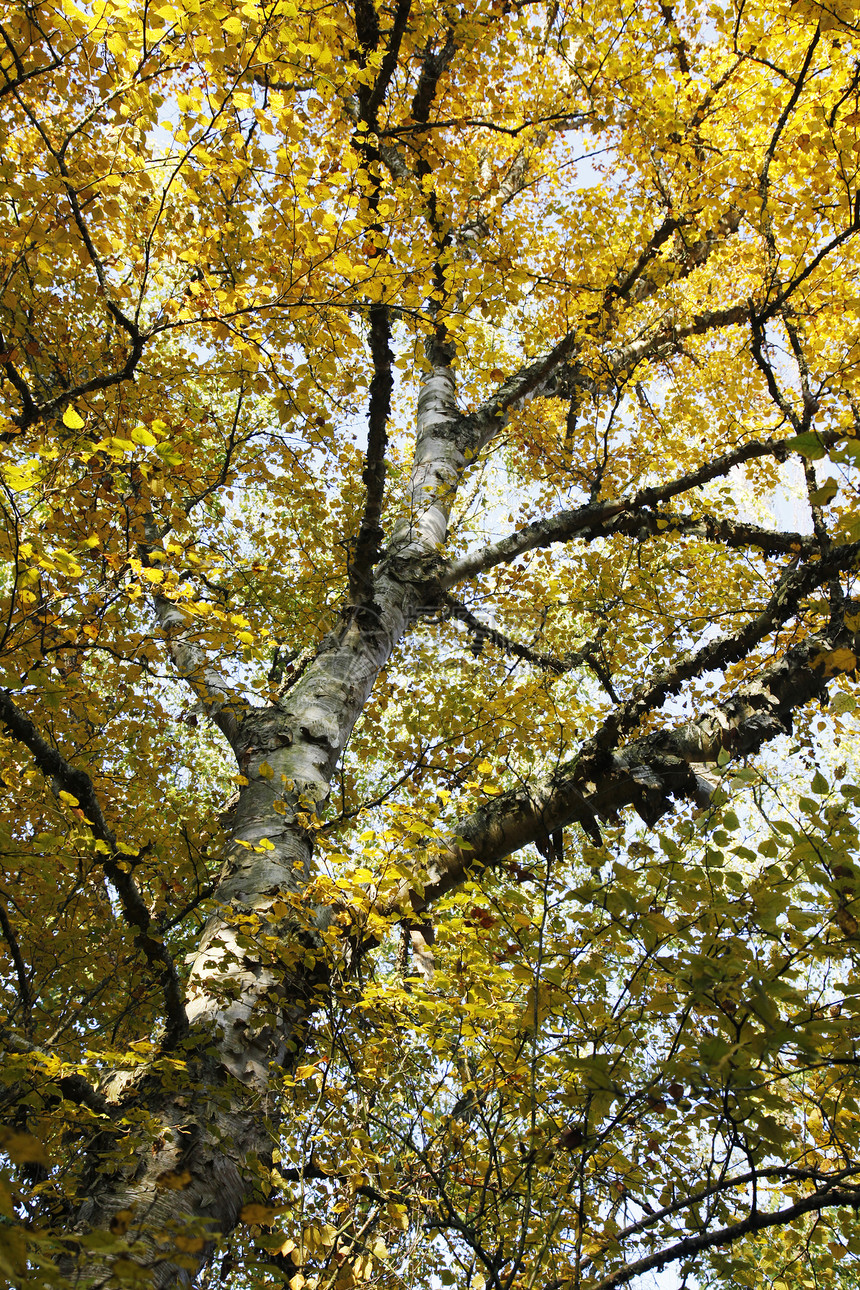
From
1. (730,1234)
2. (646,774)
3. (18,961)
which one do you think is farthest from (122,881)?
(646,774)

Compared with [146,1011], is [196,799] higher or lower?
higher

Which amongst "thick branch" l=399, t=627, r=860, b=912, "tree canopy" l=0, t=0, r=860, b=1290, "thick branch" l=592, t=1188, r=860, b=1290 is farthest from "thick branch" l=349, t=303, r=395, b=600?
"thick branch" l=592, t=1188, r=860, b=1290

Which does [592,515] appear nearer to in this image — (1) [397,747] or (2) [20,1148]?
(1) [397,747]

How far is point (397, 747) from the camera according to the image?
5.93m

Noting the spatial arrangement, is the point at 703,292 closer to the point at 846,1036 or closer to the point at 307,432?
the point at 307,432

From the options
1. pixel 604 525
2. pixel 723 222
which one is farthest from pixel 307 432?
pixel 723 222

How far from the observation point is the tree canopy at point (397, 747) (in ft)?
6.91

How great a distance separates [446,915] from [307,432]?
363 centimetres

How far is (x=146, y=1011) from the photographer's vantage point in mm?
5426

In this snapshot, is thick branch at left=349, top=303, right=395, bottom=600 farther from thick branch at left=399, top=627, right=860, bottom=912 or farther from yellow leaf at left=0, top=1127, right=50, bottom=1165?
yellow leaf at left=0, top=1127, right=50, bottom=1165

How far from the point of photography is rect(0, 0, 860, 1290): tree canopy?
2.11 meters

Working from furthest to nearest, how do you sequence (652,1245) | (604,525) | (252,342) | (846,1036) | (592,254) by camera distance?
1. (592,254)
2. (604,525)
3. (252,342)
4. (652,1245)
5. (846,1036)

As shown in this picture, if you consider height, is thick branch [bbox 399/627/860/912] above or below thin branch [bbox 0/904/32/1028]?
above

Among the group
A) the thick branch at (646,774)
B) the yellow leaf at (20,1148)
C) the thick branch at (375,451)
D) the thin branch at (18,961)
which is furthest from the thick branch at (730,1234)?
the thick branch at (375,451)
